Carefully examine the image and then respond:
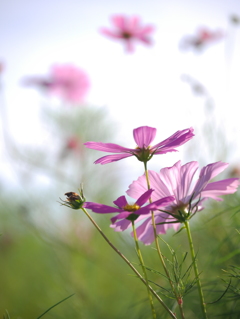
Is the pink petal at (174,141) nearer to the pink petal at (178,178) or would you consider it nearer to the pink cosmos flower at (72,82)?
the pink petal at (178,178)

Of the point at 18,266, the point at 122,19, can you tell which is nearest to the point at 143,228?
the point at 122,19

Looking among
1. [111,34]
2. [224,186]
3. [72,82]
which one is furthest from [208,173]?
[72,82]

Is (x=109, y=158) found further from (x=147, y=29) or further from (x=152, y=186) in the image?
(x=147, y=29)

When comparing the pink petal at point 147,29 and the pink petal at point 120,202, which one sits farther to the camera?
the pink petal at point 147,29

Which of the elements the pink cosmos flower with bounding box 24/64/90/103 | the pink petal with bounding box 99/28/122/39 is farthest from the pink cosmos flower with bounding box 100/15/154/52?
the pink cosmos flower with bounding box 24/64/90/103

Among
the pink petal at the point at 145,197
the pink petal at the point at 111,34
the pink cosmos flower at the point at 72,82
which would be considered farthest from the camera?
the pink cosmos flower at the point at 72,82

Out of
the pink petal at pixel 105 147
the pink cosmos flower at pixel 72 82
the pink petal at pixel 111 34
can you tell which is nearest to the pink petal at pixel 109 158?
the pink petal at pixel 105 147

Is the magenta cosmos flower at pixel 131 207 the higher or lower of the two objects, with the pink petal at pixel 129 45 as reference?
lower
